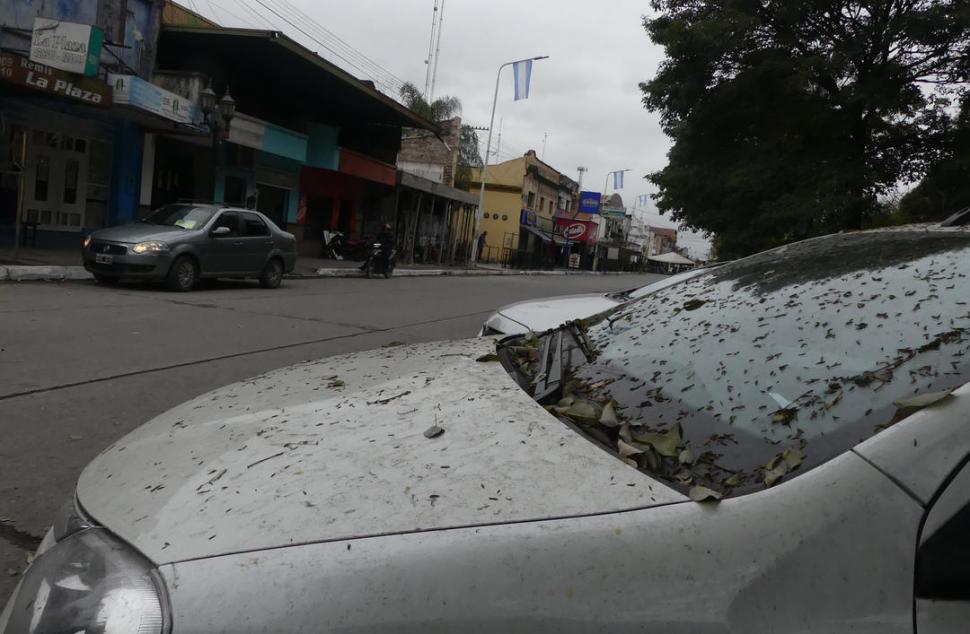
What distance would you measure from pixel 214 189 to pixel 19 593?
2106 cm

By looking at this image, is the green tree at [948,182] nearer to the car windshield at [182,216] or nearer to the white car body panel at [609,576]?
the car windshield at [182,216]

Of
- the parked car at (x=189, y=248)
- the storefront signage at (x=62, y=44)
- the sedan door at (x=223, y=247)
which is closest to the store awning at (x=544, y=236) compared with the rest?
the parked car at (x=189, y=248)

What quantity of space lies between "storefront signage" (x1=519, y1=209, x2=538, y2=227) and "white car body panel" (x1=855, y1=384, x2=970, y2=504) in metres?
47.1

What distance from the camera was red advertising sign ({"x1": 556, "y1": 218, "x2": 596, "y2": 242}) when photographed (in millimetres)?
53469

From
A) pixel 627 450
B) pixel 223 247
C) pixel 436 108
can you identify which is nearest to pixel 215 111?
pixel 223 247

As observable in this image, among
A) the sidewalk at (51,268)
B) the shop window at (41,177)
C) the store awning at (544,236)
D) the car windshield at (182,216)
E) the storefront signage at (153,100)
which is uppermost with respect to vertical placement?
the storefront signage at (153,100)

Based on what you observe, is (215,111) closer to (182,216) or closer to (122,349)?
(182,216)

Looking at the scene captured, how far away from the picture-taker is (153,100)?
51.2ft

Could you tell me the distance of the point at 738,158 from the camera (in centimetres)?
1440

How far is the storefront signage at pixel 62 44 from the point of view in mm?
13641

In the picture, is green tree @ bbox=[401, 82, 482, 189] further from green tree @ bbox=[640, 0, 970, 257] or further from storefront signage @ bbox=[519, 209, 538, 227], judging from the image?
green tree @ bbox=[640, 0, 970, 257]

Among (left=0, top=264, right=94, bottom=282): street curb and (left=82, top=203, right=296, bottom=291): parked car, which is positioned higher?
(left=82, top=203, right=296, bottom=291): parked car

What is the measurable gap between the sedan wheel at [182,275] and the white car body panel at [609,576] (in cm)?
1177

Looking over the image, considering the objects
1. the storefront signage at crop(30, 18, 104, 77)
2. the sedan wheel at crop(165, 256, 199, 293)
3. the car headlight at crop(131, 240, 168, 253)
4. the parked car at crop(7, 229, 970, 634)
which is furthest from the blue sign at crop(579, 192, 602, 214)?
the parked car at crop(7, 229, 970, 634)
